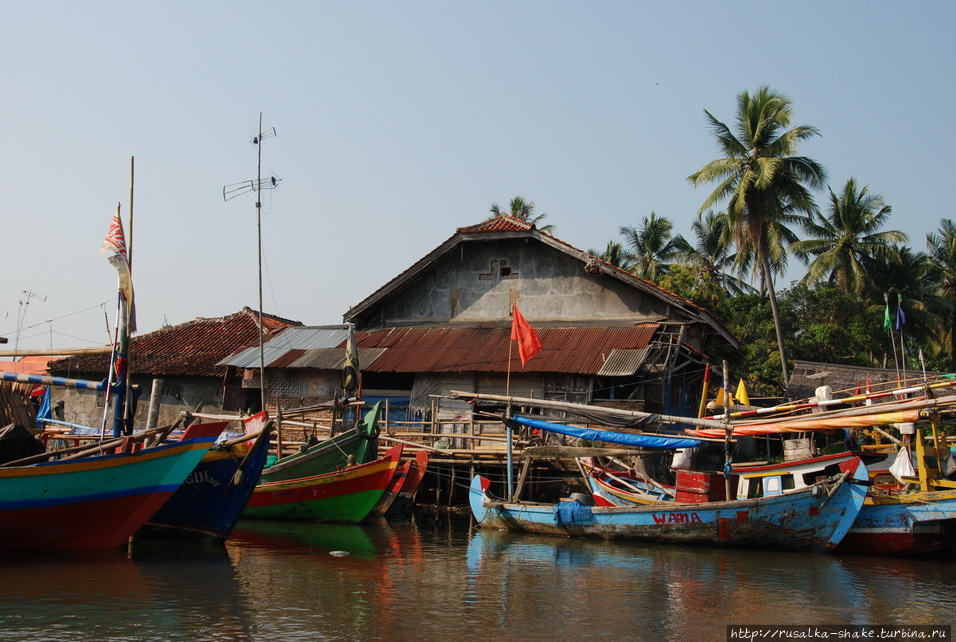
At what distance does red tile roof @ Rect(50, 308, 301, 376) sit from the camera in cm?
2606

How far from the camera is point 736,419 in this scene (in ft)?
58.6

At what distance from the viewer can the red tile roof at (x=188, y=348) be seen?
26.1 metres

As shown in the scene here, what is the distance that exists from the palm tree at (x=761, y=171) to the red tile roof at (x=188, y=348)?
14690 mm

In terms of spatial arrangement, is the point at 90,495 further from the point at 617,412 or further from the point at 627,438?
the point at 617,412

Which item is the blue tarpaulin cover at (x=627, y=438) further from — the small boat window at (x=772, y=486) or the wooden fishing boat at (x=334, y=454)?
the wooden fishing boat at (x=334, y=454)

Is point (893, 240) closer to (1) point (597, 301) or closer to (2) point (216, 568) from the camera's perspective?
(1) point (597, 301)

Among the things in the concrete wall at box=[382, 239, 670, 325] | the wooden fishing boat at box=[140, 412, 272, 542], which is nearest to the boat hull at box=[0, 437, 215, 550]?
the wooden fishing boat at box=[140, 412, 272, 542]

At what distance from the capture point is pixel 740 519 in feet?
48.8

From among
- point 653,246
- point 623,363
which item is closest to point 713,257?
Result: point 653,246

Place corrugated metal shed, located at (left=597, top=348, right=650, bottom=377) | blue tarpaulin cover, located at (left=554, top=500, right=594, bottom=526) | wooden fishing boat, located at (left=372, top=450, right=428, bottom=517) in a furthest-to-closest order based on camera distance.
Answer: corrugated metal shed, located at (left=597, top=348, right=650, bottom=377)
wooden fishing boat, located at (left=372, top=450, right=428, bottom=517)
blue tarpaulin cover, located at (left=554, top=500, right=594, bottom=526)

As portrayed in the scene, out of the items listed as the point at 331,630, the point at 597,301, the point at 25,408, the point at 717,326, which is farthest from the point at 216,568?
the point at 717,326

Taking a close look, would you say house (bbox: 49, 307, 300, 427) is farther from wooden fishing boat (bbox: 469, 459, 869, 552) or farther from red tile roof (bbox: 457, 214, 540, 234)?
wooden fishing boat (bbox: 469, 459, 869, 552)

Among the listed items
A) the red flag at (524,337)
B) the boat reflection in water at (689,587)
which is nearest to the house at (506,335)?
the red flag at (524,337)

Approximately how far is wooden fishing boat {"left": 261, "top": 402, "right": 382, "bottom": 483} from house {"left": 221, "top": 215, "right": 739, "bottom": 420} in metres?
3.35
